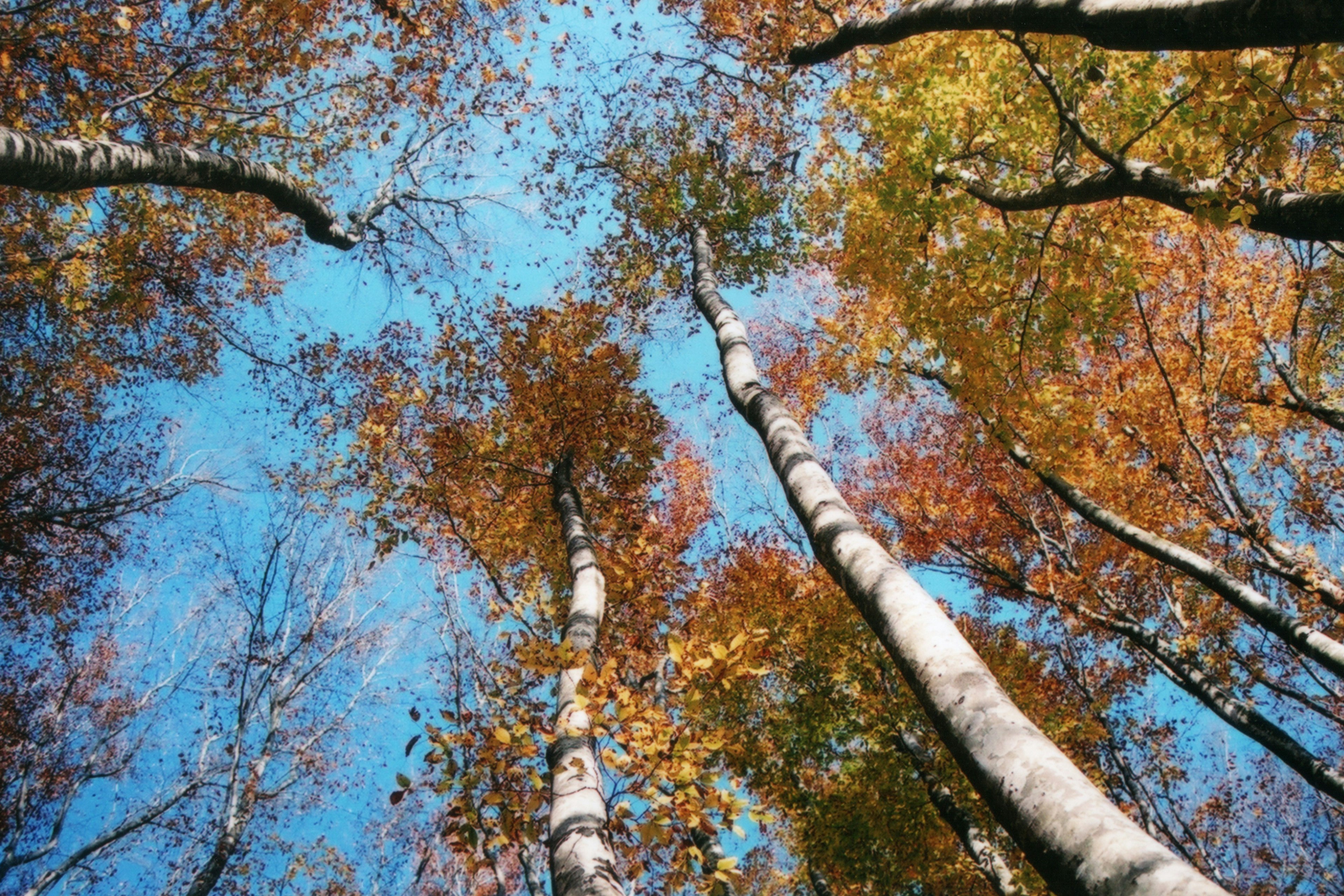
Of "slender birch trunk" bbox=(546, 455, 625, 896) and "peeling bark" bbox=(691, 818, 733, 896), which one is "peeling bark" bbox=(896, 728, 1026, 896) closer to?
"peeling bark" bbox=(691, 818, 733, 896)

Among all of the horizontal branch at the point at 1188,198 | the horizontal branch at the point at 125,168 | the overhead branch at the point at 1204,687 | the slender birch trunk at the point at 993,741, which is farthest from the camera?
the overhead branch at the point at 1204,687

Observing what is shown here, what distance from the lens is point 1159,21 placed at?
280 cm

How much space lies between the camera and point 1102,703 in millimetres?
12234

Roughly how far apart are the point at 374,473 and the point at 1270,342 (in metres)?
12.6

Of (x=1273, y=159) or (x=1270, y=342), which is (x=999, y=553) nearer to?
(x=1270, y=342)

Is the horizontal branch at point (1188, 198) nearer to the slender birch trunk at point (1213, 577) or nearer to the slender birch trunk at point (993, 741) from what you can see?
the slender birch trunk at point (993, 741)

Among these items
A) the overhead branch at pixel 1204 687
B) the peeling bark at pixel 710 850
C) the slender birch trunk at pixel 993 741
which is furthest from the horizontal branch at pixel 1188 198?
the peeling bark at pixel 710 850

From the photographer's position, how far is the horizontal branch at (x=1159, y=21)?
2.36 m

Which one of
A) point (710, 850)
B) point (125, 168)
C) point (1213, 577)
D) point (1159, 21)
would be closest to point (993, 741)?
point (1159, 21)

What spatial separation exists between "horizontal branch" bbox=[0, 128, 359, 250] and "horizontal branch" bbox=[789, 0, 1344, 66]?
19.5ft

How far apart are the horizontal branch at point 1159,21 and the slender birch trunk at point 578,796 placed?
4017mm

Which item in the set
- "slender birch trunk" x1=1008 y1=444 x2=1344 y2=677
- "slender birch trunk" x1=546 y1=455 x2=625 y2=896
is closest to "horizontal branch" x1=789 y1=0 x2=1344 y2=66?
"slender birch trunk" x1=546 y1=455 x2=625 y2=896

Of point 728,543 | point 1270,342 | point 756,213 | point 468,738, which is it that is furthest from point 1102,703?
point 468,738

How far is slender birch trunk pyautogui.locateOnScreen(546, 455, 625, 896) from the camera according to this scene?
10.7 feet
